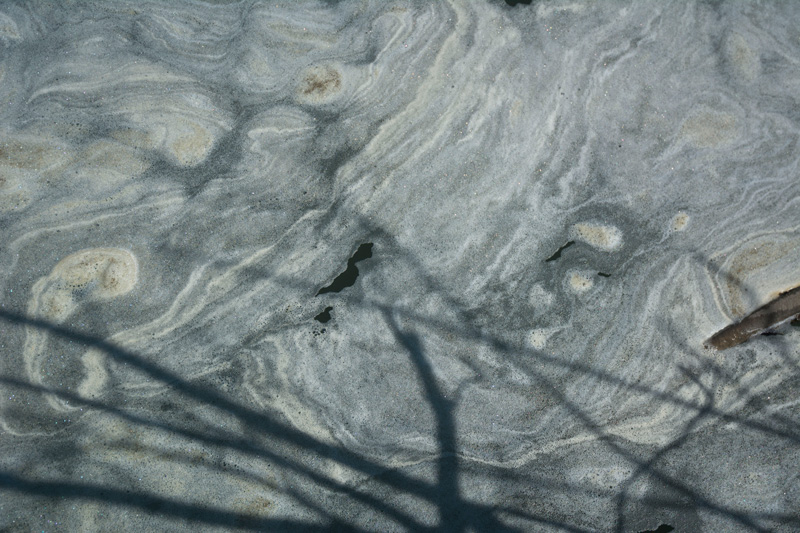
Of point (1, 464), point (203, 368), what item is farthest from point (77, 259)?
point (1, 464)

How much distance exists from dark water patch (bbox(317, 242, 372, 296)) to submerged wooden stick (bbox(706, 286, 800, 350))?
4.40 feet

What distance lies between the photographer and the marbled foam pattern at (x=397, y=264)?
190 centimetres

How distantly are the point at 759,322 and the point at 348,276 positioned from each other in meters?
1.55

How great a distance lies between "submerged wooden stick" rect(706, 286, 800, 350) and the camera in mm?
1940

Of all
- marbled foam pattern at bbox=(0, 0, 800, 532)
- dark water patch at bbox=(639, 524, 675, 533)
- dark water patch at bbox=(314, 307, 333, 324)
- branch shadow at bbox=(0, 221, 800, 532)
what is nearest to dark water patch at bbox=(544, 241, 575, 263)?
marbled foam pattern at bbox=(0, 0, 800, 532)

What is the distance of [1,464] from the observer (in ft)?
6.13

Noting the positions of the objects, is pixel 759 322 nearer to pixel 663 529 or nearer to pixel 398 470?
Result: pixel 663 529

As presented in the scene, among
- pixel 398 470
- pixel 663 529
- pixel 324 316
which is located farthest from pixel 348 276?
pixel 663 529

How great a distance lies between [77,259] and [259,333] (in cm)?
74

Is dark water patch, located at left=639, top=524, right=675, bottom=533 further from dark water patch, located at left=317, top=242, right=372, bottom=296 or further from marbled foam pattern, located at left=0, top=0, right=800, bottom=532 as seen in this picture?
dark water patch, located at left=317, top=242, right=372, bottom=296

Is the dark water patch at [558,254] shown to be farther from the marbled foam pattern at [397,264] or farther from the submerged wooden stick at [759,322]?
the submerged wooden stick at [759,322]

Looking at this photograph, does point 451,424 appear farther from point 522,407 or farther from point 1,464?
point 1,464

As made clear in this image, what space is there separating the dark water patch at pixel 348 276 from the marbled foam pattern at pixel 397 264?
0.04 feet

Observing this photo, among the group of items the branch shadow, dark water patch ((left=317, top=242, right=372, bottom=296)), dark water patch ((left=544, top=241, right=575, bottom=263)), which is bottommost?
the branch shadow
